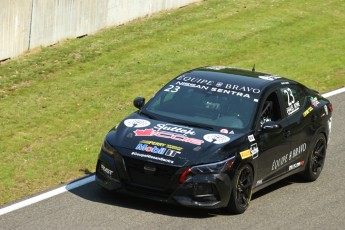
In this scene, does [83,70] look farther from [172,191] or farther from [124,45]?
[172,191]

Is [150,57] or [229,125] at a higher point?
[229,125]

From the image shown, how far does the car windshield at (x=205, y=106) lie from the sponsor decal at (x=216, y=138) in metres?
0.27

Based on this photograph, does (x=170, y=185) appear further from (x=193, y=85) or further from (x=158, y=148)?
(x=193, y=85)

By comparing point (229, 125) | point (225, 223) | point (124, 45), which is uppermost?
point (229, 125)

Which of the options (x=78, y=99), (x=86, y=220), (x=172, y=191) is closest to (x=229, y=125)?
(x=172, y=191)

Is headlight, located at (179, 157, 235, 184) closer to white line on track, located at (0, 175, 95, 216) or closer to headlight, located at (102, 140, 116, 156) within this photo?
headlight, located at (102, 140, 116, 156)

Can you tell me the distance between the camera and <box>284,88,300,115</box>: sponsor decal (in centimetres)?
1266

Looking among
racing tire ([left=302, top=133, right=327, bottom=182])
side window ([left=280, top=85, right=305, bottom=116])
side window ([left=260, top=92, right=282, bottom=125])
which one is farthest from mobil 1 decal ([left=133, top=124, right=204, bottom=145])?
racing tire ([left=302, top=133, right=327, bottom=182])

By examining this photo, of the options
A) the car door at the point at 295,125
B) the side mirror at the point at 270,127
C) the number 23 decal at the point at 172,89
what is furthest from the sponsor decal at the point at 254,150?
the number 23 decal at the point at 172,89

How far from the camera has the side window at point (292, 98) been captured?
41.6ft

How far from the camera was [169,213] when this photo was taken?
11.1m

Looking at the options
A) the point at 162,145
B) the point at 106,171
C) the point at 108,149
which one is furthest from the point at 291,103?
the point at 106,171

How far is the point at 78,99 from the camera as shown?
55.9 ft

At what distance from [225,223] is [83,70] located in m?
8.74
